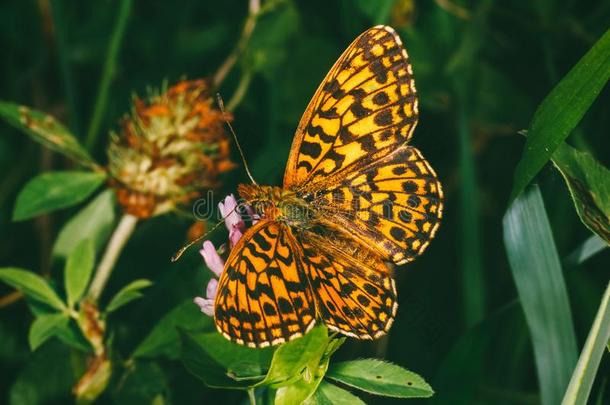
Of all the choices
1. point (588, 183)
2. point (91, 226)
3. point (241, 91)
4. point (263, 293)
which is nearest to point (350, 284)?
point (263, 293)

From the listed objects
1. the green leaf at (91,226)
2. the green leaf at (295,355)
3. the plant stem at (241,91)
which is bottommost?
the green leaf at (295,355)

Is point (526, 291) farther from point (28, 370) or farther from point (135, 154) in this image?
point (28, 370)

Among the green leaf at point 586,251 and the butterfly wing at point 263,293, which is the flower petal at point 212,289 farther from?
the green leaf at point 586,251

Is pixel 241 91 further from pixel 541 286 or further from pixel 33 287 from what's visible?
pixel 541 286

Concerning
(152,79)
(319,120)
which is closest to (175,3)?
(152,79)

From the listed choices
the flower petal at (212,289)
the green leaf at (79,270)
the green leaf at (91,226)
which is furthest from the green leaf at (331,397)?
the green leaf at (91,226)

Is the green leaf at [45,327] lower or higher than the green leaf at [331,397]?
higher
